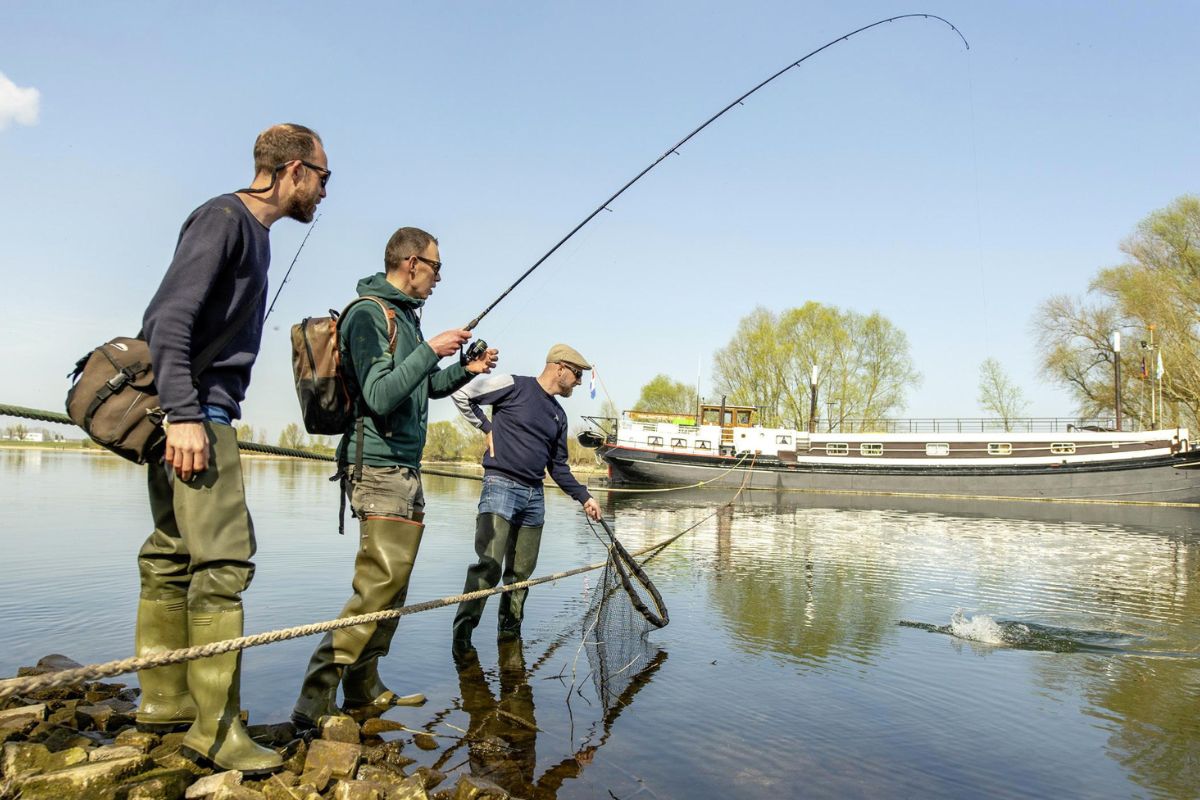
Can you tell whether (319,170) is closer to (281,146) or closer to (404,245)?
(281,146)

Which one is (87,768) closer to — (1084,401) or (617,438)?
(617,438)

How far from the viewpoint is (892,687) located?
503cm

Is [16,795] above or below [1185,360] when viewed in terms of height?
below

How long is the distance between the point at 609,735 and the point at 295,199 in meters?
2.78

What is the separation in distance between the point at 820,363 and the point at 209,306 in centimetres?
5143

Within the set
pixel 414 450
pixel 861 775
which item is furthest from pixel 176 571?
pixel 861 775

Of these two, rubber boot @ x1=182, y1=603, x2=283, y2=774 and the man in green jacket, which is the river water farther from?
rubber boot @ x1=182, y1=603, x2=283, y2=774

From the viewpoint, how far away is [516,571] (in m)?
5.61

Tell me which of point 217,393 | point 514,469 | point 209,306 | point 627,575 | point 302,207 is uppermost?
point 302,207

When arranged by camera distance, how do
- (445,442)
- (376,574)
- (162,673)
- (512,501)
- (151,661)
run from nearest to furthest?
(151,661) → (162,673) → (376,574) → (512,501) → (445,442)

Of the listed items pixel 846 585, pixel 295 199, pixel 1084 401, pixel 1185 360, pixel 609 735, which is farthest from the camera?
pixel 1084 401

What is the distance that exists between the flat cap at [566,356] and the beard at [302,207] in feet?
8.95

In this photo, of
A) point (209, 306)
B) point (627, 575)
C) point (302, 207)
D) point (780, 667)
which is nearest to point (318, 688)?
point (209, 306)

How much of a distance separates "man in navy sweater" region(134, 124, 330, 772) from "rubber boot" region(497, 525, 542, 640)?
2.62 meters
